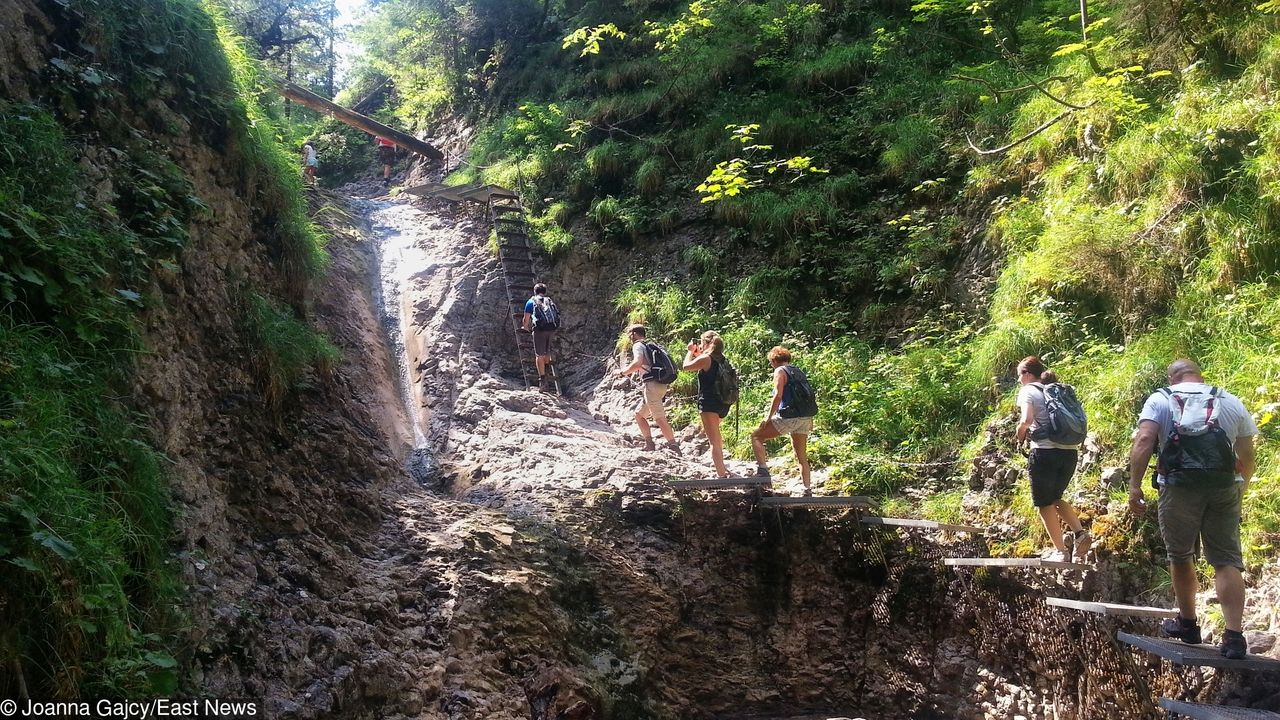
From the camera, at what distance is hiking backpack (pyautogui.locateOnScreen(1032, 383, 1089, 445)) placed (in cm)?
611

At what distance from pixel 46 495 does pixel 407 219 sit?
49.3 feet

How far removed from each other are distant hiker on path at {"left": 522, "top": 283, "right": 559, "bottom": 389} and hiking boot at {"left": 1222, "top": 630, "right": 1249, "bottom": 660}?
9.39 metres

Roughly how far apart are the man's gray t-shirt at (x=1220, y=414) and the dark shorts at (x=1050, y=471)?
3.46 ft

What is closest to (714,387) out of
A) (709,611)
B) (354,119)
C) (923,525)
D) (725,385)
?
(725,385)

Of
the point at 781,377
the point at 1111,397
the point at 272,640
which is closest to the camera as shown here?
the point at 272,640

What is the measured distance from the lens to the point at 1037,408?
6277 mm

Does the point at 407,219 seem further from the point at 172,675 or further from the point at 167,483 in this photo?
the point at 172,675

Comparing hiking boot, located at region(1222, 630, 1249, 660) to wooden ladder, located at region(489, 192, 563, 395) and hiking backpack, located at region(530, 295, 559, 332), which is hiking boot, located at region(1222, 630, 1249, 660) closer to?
wooden ladder, located at region(489, 192, 563, 395)

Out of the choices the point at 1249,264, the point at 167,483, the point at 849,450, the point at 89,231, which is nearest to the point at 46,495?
the point at 167,483

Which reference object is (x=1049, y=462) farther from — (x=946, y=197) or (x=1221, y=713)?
(x=946, y=197)

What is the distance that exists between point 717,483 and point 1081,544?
129 inches

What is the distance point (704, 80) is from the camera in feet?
53.5

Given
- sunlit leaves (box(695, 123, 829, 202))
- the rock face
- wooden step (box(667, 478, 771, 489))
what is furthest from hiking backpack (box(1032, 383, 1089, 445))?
sunlit leaves (box(695, 123, 829, 202))

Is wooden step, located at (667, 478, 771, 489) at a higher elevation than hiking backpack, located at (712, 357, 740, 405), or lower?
lower
